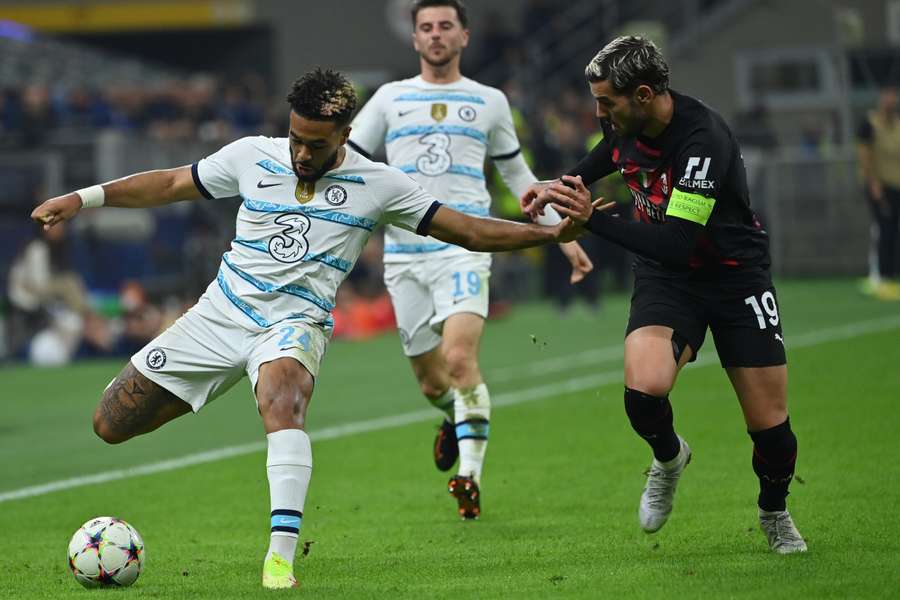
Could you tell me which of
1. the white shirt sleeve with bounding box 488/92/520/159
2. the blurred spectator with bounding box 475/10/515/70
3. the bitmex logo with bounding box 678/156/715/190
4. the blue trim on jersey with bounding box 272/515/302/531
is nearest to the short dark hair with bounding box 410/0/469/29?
the white shirt sleeve with bounding box 488/92/520/159

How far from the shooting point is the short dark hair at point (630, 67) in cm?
666

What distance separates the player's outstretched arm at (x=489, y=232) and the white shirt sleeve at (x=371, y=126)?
7.64 ft

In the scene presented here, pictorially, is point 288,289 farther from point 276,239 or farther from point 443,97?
point 443,97

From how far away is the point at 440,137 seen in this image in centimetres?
932

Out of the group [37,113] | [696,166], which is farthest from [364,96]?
[696,166]

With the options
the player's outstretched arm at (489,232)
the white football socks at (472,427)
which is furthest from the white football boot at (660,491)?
the white football socks at (472,427)

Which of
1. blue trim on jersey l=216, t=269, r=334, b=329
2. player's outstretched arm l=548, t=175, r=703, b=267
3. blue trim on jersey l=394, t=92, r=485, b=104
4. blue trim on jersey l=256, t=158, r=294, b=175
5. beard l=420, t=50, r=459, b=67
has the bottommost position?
blue trim on jersey l=216, t=269, r=334, b=329

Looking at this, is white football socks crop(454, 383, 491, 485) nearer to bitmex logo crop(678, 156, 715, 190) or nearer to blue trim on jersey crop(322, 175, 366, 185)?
blue trim on jersey crop(322, 175, 366, 185)

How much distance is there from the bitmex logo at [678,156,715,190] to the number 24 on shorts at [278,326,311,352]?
1.77 meters

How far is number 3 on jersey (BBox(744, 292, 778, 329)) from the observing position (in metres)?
6.93

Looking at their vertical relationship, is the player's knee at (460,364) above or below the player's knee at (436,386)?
above

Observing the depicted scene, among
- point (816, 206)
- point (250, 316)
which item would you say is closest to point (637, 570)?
point (250, 316)

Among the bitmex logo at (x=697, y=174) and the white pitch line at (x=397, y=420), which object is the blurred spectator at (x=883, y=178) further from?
the bitmex logo at (x=697, y=174)

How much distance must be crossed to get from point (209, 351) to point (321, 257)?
66 cm
